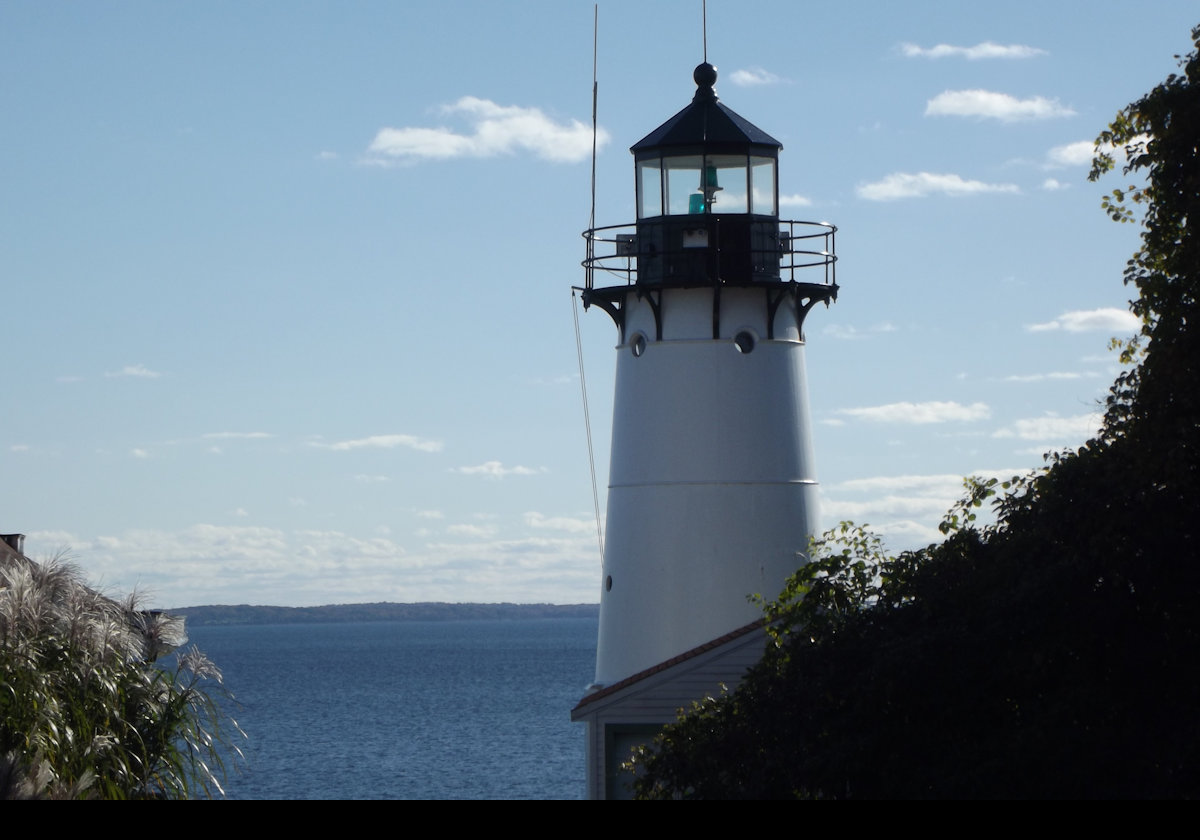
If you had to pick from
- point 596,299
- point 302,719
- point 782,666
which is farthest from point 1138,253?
point 302,719

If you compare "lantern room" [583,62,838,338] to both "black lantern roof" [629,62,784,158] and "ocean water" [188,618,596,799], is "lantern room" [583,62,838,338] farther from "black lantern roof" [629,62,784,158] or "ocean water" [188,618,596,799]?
"ocean water" [188,618,596,799]

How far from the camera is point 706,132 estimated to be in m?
22.3

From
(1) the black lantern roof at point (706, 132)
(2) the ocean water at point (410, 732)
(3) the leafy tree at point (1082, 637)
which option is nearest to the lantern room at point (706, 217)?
(1) the black lantern roof at point (706, 132)

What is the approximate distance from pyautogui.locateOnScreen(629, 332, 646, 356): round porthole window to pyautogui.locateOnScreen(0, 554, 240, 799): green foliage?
11.7m

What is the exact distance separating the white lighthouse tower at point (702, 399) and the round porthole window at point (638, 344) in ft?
0.07

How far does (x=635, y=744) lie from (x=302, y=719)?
231 feet

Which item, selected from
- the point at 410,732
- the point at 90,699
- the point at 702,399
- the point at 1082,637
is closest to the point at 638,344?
the point at 702,399

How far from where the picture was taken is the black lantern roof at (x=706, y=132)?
73.0 ft

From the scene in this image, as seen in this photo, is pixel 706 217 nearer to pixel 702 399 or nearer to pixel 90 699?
pixel 702 399

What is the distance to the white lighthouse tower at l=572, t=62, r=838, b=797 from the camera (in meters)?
21.1

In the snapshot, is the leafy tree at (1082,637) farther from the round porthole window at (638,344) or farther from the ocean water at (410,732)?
the ocean water at (410,732)

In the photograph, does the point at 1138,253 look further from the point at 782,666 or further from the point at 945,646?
the point at 782,666

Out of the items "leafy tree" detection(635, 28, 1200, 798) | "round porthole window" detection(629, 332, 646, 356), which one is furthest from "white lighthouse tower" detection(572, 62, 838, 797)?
"leafy tree" detection(635, 28, 1200, 798)

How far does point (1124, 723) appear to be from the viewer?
11.2m
